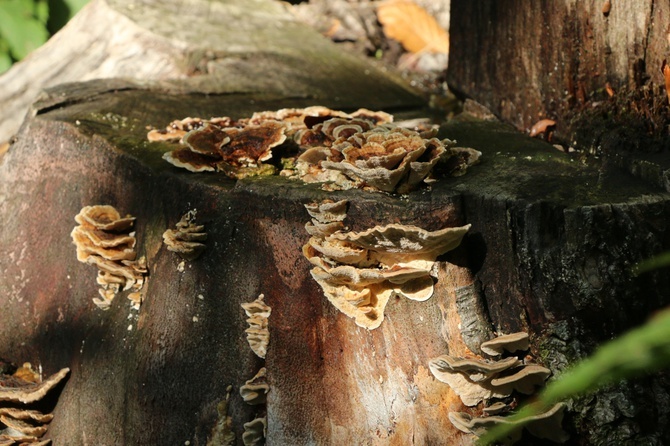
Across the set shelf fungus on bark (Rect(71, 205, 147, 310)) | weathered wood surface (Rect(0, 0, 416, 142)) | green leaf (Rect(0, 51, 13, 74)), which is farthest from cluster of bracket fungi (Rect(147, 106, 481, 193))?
green leaf (Rect(0, 51, 13, 74))

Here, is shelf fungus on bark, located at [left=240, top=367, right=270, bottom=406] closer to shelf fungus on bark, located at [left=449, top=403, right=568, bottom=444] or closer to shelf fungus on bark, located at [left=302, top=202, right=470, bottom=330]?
shelf fungus on bark, located at [left=302, top=202, right=470, bottom=330]

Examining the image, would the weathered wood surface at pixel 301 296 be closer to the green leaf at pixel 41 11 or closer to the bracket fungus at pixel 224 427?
the bracket fungus at pixel 224 427

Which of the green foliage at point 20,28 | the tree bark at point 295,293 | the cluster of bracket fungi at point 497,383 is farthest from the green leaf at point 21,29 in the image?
Result: the cluster of bracket fungi at point 497,383

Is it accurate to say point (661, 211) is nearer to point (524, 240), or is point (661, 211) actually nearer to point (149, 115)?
point (524, 240)

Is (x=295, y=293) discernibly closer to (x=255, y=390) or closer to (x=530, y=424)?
(x=255, y=390)

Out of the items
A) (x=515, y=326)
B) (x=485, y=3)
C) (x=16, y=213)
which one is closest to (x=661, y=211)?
(x=515, y=326)
